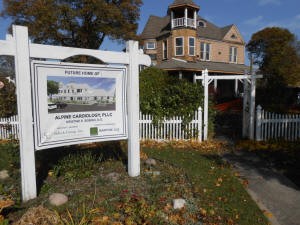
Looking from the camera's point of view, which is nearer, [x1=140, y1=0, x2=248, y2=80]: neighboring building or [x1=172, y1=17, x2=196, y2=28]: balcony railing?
[x1=140, y1=0, x2=248, y2=80]: neighboring building

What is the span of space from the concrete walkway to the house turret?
66.2 ft

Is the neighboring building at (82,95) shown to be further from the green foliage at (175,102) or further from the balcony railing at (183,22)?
Answer: the balcony railing at (183,22)

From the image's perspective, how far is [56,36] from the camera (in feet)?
70.9

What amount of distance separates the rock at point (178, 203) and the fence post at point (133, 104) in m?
1.35

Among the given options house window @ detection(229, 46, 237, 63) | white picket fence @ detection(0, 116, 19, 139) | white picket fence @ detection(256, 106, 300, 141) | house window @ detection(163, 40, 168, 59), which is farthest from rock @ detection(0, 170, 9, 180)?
house window @ detection(229, 46, 237, 63)

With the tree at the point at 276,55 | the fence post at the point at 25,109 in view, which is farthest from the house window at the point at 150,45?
the fence post at the point at 25,109

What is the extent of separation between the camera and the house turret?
2374 centimetres

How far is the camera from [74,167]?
4.71 meters

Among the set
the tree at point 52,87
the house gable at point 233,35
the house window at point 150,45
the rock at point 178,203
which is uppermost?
the house gable at point 233,35

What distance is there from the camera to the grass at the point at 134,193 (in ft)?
10.9

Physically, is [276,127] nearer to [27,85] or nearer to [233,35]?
[27,85]

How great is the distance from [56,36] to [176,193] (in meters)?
21.0

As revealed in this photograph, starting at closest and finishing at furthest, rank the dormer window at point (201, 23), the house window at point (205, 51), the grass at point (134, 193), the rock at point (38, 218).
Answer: the rock at point (38, 218) < the grass at point (134, 193) < the house window at point (205, 51) < the dormer window at point (201, 23)

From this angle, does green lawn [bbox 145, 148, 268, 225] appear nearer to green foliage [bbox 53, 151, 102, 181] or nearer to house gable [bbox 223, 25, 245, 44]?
green foliage [bbox 53, 151, 102, 181]
